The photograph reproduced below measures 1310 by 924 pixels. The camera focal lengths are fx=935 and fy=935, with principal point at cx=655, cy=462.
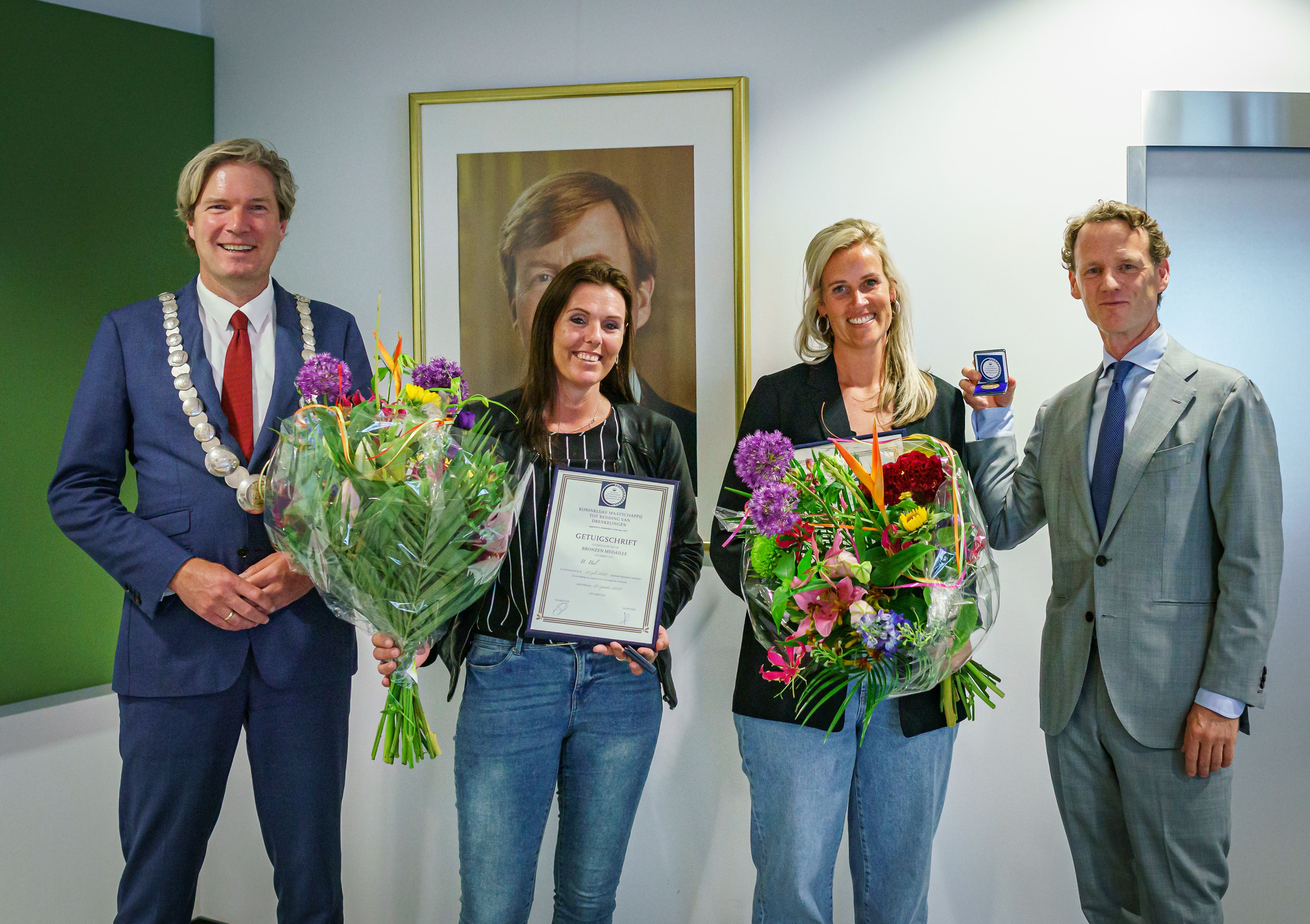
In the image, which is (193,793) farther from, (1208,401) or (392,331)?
(1208,401)

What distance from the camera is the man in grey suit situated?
1.87 m

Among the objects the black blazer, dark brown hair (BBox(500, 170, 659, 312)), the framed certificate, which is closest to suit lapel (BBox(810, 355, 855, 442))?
the black blazer

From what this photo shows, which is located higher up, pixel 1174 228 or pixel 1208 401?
pixel 1174 228

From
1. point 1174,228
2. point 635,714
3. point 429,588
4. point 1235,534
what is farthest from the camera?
point 1174,228

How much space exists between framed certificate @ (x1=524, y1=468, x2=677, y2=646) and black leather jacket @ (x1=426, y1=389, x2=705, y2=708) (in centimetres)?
5

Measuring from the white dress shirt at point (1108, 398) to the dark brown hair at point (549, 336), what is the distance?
82 cm

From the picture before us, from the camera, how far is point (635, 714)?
6.52 ft

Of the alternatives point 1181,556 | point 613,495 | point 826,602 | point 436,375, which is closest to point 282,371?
point 436,375

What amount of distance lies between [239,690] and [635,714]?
82cm

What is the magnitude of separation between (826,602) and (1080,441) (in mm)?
864

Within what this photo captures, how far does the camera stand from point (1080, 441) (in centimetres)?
204

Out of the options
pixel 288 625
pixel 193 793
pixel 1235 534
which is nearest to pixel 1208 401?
pixel 1235 534

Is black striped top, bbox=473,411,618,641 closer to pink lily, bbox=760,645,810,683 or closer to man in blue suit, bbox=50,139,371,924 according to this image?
man in blue suit, bbox=50,139,371,924

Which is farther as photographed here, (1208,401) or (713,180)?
(713,180)
